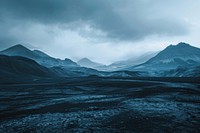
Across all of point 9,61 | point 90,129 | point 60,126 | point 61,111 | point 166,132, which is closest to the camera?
point 166,132

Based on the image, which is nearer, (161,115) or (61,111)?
(161,115)

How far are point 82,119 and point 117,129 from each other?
4235mm

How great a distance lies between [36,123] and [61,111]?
16.0ft

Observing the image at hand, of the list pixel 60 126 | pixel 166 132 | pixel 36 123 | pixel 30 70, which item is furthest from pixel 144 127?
pixel 30 70

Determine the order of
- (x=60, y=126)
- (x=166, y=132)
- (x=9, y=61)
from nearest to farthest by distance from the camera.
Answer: (x=166, y=132) < (x=60, y=126) < (x=9, y=61)

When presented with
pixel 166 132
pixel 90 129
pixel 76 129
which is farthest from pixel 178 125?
pixel 76 129

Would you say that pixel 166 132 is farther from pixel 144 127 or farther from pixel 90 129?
pixel 90 129

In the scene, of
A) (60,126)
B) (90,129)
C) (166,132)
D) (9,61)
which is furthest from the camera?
(9,61)

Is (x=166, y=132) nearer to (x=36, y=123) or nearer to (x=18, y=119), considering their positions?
(x=36, y=123)

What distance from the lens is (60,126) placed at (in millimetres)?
14938

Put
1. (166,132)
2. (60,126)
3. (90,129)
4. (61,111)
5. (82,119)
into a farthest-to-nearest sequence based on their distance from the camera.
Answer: (61,111) < (82,119) < (60,126) < (90,129) < (166,132)

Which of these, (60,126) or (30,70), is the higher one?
(30,70)

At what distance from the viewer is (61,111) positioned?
2064 centimetres

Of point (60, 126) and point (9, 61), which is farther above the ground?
point (9, 61)
